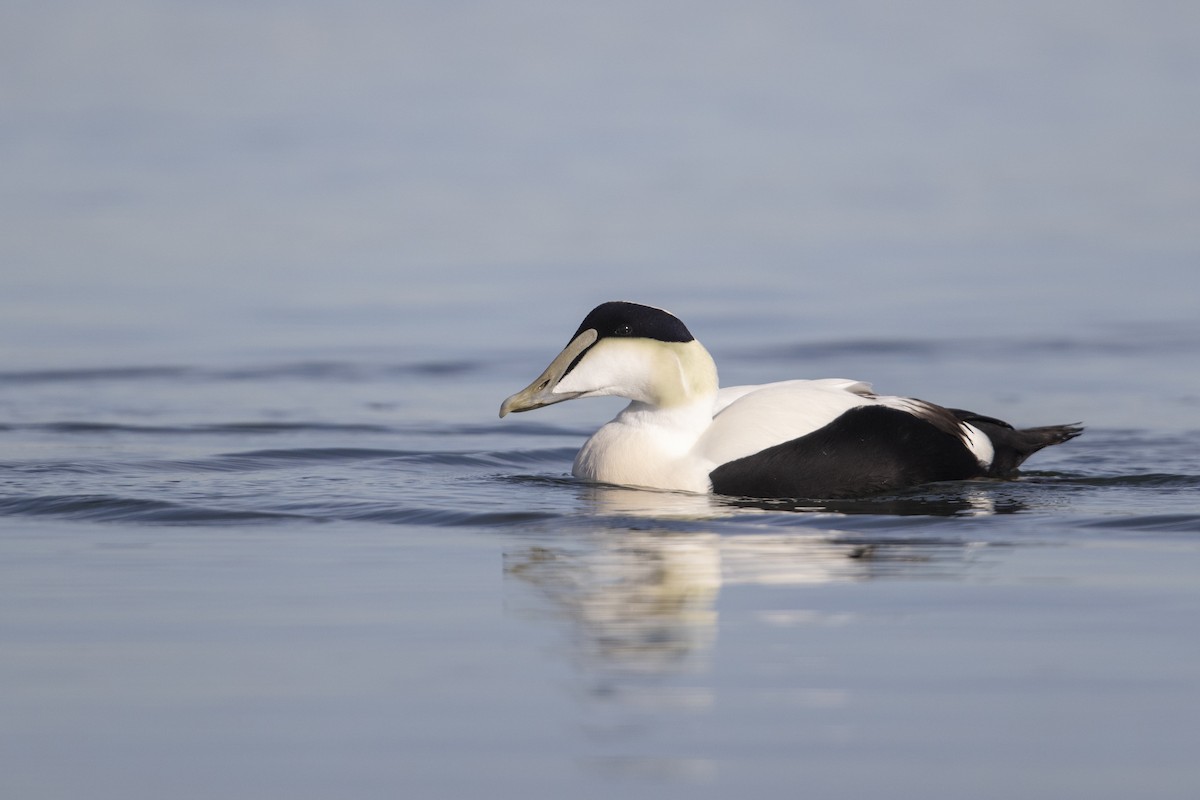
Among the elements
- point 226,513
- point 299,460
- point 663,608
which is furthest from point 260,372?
point 663,608

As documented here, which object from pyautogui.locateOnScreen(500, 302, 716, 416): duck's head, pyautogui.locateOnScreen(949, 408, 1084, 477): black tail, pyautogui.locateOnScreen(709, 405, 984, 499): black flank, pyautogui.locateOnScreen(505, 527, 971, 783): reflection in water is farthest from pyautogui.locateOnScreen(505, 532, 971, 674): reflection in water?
pyautogui.locateOnScreen(949, 408, 1084, 477): black tail

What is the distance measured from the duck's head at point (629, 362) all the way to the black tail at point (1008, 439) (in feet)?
4.17

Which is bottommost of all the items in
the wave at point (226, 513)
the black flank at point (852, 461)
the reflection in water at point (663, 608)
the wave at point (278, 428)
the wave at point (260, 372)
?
the reflection in water at point (663, 608)

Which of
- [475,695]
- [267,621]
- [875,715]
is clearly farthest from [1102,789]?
[267,621]

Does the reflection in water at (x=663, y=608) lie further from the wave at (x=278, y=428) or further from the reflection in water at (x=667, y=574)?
the wave at (x=278, y=428)

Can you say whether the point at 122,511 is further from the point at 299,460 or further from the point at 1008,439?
the point at 1008,439

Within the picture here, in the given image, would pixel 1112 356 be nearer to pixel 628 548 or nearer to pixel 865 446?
pixel 865 446

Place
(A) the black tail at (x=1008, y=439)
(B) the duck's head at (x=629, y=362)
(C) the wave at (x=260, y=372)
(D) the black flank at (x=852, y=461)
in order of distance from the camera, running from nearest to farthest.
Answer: (D) the black flank at (x=852, y=461) → (B) the duck's head at (x=629, y=362) → (A) the black tail at (x=1008, y=439) → (C) the wave at (x=260, y=372)

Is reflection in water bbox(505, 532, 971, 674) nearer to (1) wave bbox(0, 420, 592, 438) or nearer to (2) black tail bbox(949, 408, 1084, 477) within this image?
(2) black tail bbox(949, 408, 1084, 477)

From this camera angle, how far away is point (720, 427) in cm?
808

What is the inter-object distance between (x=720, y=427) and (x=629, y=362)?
1.52ft

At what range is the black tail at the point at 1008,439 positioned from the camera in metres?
8.64

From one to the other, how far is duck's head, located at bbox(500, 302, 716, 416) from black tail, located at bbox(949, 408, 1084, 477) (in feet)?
4.17

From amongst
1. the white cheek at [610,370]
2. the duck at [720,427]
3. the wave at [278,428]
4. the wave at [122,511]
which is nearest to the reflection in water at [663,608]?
the duck at [720,427]
